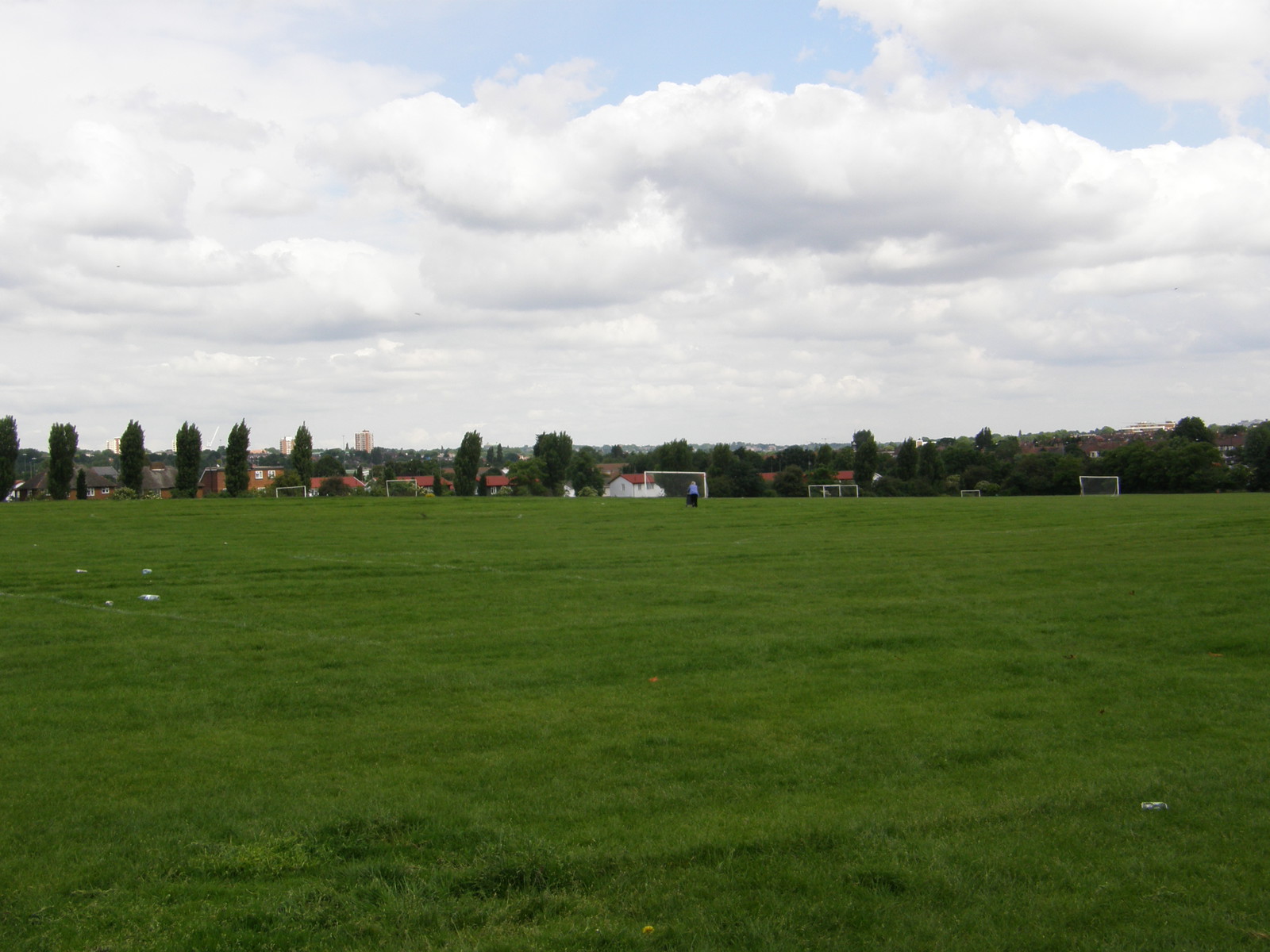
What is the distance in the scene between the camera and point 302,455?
66750mm

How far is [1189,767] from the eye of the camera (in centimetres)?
782

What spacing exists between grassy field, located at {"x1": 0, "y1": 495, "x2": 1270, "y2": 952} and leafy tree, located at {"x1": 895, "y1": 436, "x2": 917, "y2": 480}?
7246 centimetres

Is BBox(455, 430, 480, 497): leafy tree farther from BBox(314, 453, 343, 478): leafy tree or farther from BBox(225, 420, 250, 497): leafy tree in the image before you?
BBox(314, 453, 343, 478): leafy tree

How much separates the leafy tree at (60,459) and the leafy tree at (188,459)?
21.5 feet

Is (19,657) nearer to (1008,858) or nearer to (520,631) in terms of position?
(520,631)

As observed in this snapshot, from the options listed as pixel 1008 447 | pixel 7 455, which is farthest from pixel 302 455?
pixel 1008 447

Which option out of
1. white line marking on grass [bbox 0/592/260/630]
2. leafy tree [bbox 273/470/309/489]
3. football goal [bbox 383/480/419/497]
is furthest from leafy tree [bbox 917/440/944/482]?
white line marking on grass [bbox 0/592/260/630]

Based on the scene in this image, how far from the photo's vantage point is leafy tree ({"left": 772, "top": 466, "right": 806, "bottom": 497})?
3442 inches

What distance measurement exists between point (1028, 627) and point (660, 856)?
995 cm

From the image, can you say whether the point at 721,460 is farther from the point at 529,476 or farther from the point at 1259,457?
the point at 1259,457

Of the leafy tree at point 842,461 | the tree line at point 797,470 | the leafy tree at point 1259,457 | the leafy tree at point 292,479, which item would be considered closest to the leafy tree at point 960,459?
the tree line at point 797,470

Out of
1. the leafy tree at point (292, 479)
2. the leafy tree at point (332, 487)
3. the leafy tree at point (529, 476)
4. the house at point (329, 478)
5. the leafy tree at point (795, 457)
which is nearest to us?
the leafy tree at point (292, 479)

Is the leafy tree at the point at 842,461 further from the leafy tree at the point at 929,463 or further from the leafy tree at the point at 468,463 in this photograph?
the leafy tree at the point at 468,463

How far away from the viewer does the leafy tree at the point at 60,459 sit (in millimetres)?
62031
